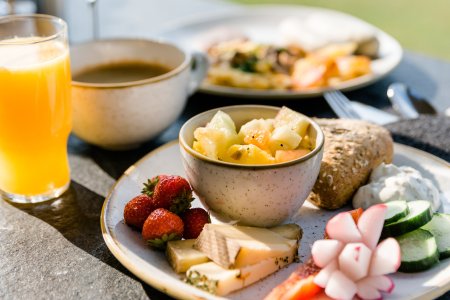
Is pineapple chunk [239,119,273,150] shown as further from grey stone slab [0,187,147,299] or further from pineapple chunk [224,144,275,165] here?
grey stone slab [0,187,147,299]

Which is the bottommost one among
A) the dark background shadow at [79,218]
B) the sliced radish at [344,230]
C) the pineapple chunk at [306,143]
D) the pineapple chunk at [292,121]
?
the dark background shadow at [79,218]

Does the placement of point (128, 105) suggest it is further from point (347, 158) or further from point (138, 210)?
point (347, 158)

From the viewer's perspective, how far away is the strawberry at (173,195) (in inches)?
48.4

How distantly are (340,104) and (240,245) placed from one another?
0.89m

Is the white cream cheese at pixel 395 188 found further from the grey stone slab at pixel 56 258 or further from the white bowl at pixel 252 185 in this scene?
the grey stone slab at pixel 56 258

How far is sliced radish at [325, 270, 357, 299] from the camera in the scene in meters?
0.99

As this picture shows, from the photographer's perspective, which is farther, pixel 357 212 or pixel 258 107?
pixel 258 107

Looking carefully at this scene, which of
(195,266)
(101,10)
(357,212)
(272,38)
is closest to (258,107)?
(357,212)

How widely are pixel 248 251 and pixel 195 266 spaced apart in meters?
0.10

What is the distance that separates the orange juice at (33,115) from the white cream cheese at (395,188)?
0.72 m

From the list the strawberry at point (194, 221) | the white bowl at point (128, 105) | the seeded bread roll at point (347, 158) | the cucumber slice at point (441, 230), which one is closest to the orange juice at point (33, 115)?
the white bowl at point (128, 105)

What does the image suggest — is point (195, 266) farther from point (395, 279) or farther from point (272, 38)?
point (272, 38)

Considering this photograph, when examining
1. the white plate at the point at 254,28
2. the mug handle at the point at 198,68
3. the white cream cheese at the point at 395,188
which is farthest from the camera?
the white plate at the point at 254,28

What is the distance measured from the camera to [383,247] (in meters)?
1.02
